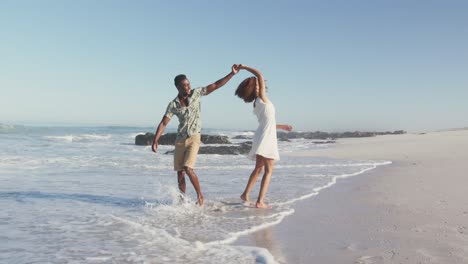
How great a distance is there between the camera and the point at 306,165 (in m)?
13.3

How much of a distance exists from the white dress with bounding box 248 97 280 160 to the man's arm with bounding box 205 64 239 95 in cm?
51

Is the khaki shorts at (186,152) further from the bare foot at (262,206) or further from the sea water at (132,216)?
the bare foot at (262,206)

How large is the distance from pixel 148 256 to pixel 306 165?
9763 mm

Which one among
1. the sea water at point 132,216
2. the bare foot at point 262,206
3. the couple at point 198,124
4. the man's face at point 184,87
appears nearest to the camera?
the sea water at point 132,216

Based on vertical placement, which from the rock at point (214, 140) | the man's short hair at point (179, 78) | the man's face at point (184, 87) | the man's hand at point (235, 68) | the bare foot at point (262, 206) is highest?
the man's hand at point (235, 68)

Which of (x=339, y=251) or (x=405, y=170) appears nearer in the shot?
(x=339, y=251)

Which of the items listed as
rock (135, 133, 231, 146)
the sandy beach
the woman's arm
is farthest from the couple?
rock (135, 133, 231, 146)

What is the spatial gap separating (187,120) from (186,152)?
A: 46cm

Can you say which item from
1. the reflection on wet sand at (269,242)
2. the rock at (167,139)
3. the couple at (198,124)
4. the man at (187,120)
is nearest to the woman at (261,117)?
the couple at (198,124)

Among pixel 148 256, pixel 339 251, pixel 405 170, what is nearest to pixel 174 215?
pixel 148 256

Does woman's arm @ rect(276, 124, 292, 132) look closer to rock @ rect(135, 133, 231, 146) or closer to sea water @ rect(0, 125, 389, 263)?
sea water @ rect(0, 125, 389, 263)

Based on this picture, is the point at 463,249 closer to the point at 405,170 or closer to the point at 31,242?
the point at 31,242

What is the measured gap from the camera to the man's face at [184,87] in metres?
6.53

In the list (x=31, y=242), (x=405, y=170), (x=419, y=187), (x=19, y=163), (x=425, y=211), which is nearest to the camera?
(x=31, y=242)
